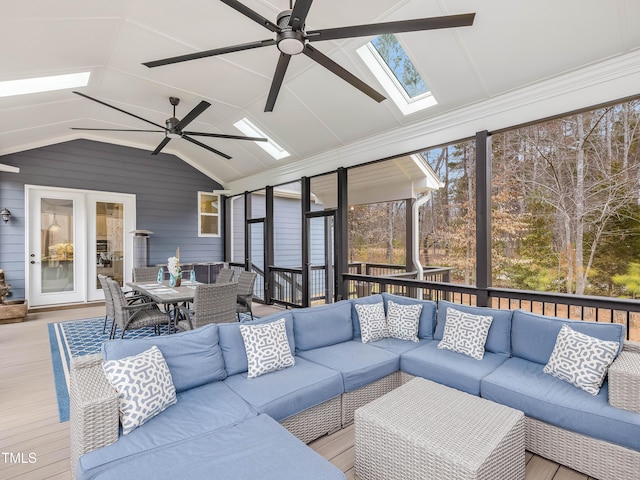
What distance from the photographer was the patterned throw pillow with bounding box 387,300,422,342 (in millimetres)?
3564

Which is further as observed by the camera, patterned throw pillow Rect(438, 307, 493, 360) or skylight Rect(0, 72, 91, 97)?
skylight Rect(0, 72, 91, 97)

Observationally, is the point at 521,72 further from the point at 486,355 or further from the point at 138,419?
the point at 138,419

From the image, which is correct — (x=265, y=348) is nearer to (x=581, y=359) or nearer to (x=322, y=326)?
(x=322, y=326)

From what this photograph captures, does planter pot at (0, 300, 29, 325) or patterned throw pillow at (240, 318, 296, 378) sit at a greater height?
patterned throw pillow at (240, 318, 296, 378)

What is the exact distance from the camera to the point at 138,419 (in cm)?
188

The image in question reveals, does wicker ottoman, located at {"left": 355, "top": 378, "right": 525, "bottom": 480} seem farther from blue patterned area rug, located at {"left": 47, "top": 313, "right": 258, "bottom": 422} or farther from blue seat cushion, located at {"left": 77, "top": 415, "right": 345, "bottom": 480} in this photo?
blue patterned area rug, located at {"left": 47, "top": 313, "right": 258, "bottom": 422}

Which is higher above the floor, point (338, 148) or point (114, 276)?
point (338, 148)

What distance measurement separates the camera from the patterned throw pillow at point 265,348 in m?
2.60

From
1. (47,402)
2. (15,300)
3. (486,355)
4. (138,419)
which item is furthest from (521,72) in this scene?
(15,300)

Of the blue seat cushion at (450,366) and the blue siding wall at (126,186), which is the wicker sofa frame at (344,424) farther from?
the blue siding wall at (126,186)

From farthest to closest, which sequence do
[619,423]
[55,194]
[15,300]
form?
[55,194], [15,300], [619,423]

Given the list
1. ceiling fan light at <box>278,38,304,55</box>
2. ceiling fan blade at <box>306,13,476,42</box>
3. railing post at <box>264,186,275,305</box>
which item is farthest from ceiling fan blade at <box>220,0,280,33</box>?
railing post at <box>264,186,275,305</box>

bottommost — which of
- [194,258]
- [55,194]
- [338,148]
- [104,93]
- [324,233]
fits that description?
[194,258]

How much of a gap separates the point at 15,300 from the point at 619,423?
8716 mm
